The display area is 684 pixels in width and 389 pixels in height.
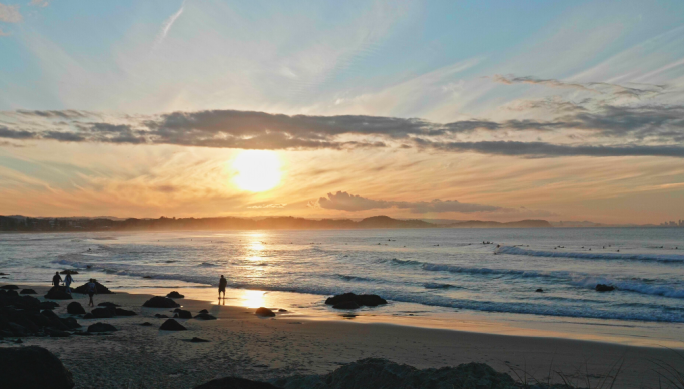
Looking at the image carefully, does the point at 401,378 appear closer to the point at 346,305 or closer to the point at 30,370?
the point at 30,370

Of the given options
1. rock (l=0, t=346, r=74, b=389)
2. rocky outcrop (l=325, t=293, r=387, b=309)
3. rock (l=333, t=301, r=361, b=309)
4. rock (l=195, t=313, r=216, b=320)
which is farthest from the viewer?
rocky outcrop (l=325, t=293, r=387, b=309)

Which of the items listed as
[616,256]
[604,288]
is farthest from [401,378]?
[616,256]

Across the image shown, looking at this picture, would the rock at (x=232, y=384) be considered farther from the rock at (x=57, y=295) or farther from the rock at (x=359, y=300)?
the rock at (x=57, y=295)

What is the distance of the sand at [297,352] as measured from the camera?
11750 mm

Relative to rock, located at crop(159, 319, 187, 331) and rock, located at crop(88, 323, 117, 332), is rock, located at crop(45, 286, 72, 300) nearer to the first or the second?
rock, located at crop(88, 323, 117, 332)

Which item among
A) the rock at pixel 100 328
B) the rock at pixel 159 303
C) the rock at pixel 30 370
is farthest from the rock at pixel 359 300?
the rock at pixel 30 370

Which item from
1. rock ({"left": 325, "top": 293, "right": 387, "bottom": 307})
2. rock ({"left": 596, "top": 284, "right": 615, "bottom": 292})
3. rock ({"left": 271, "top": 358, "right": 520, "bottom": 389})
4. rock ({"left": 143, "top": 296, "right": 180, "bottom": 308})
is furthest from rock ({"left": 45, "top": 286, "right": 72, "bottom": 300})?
rock ({"left": 596, "top": 284, "right": 615, "bottom": 292})

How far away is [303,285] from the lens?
36.6 meters

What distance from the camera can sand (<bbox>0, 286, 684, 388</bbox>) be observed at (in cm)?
1175

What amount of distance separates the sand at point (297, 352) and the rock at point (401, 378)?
2754 mm

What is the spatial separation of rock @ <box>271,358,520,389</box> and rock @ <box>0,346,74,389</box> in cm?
451

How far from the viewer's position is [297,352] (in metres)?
14.5

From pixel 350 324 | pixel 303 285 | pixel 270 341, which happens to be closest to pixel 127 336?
pixel 270 341

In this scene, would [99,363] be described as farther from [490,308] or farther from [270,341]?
[490,308]
